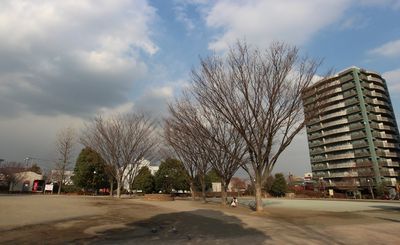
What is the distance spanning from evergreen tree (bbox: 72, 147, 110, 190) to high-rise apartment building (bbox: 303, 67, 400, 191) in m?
45.6

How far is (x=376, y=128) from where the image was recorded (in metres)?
66.8

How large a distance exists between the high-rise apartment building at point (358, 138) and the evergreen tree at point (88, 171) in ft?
150

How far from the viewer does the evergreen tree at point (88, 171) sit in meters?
45.3

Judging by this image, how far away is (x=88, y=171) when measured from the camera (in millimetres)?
45688

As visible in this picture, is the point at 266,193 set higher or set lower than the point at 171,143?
lower

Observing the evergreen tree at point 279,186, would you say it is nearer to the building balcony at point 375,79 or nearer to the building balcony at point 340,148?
the building balcony at point 340,148

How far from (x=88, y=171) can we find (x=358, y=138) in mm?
56326

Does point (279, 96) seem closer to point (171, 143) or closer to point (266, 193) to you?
point (171, 143)

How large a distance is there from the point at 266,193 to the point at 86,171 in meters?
32.9

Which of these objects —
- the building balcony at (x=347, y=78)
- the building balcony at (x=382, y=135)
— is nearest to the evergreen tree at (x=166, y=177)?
the building balcony at (x=382, y=135)

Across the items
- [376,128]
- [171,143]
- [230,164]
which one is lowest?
[230,164]

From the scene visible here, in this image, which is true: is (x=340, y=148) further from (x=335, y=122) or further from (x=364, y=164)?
(x=364, y=164)

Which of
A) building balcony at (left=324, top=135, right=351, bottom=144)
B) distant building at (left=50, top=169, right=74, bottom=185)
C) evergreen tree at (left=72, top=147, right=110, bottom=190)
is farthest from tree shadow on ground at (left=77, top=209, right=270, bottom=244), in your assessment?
building balcony at (left=324, top=135, right=351, bottom=144)

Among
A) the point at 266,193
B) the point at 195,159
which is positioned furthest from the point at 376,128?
the point at 195,159
